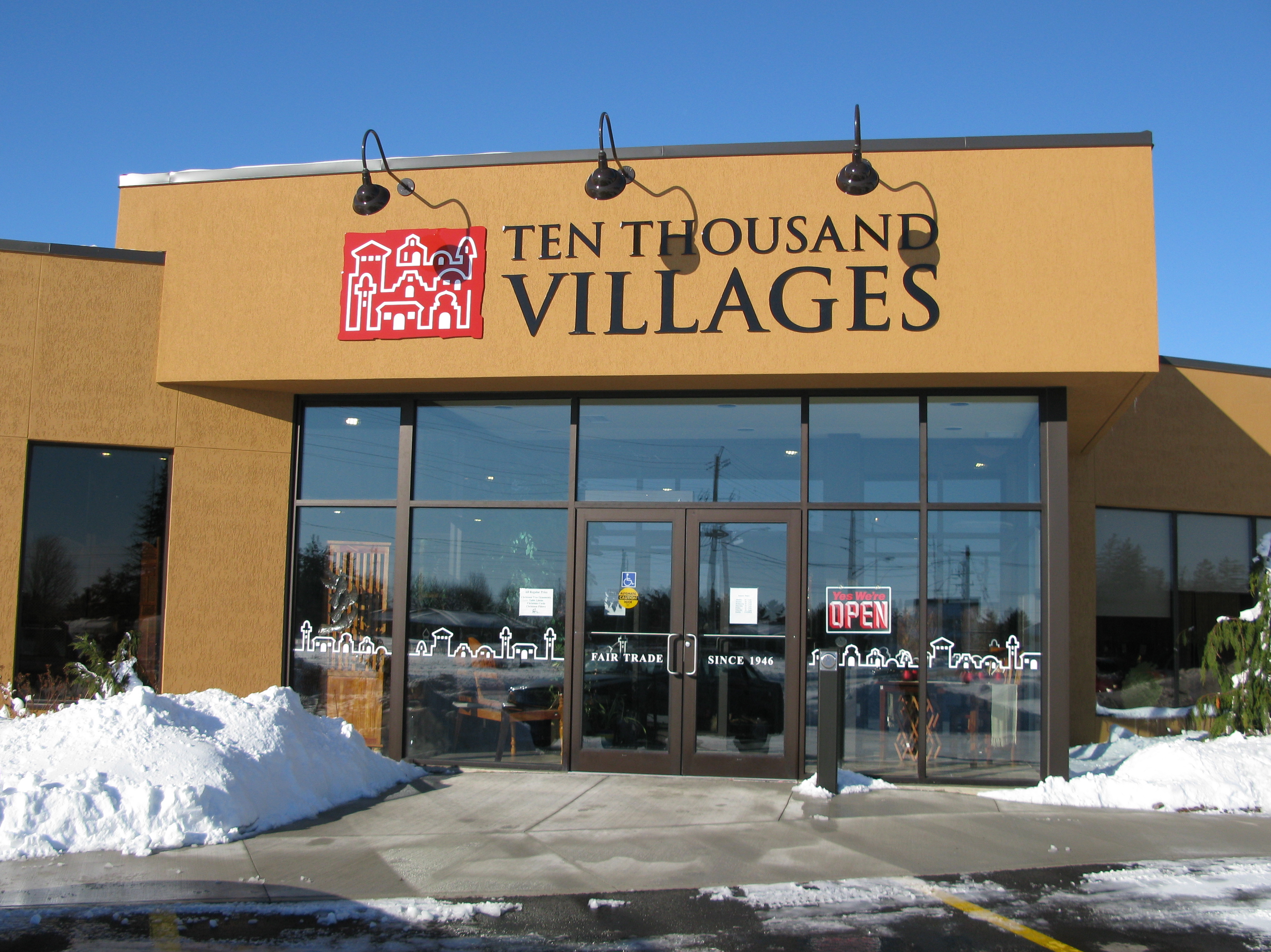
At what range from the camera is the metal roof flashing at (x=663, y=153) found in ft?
30.2

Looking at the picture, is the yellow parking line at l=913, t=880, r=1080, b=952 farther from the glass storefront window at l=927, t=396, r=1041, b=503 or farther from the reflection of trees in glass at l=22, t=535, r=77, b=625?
the reflection of trees in glass at l=22, t=535, r=77, b=625

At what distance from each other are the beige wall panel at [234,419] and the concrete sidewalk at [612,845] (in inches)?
155

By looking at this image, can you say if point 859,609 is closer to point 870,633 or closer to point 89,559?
point 870,633

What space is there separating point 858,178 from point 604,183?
2.20 meters

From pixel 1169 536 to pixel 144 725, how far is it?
11.6 metres

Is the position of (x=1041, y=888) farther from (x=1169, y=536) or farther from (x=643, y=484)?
(x=1169, y=536)

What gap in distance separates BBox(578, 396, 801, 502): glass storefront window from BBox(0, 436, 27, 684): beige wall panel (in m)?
5.45

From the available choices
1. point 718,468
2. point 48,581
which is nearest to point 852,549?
point 718,468

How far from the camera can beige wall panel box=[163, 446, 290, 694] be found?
33.7 feet

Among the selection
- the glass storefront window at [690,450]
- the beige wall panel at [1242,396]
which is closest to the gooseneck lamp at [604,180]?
the glass storefront window at [690,450]

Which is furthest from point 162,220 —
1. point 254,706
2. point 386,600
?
point 254,706

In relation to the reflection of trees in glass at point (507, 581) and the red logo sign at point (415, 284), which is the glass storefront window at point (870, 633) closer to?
the reflection of trees in glass at point (507, 581)

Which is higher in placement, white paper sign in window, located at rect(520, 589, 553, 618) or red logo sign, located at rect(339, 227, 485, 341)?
red logo sign, located at rect(339, 227, 485, 341)

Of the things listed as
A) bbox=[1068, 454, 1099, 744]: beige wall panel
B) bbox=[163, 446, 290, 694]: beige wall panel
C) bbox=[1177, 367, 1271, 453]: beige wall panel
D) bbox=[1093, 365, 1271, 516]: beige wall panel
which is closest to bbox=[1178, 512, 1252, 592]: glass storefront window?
bbox=[1093, 365, 1271, 516]: beige wall panel
